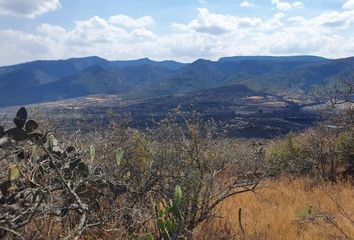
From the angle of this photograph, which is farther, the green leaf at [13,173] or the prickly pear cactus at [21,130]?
the prickly pear cactus at [21,130]

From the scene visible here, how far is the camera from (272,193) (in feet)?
24.5

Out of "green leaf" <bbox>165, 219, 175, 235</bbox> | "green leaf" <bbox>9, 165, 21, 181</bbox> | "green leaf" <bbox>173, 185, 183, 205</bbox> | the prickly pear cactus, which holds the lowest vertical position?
Answer: "green leaf" <bbox>165, 219, 175, 235</bbox>

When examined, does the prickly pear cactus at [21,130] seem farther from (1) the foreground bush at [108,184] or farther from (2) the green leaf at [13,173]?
(2) the green leaf at [13,173]

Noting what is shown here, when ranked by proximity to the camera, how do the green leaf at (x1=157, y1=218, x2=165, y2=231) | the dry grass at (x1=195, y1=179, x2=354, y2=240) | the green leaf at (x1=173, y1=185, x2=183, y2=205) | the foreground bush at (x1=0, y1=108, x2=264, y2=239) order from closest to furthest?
the foreground bush at (x1=0, y1=108, x2=264, y2=239) < the green leaf at (x1=157, y1=218, x2=165, y2=231) < the green leaf at (x1=173, y1=185, x2=183, y2=205) < the dry grass at (x1=195, y1=179, x2=354, y2=240)

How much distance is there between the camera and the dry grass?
4.69 metres

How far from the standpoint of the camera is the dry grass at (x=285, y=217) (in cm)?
469

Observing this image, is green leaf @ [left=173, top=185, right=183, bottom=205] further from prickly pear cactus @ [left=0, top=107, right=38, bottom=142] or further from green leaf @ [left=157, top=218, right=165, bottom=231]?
prickly pear cactus @ [left=0, top=107, right=38, bottom=142]

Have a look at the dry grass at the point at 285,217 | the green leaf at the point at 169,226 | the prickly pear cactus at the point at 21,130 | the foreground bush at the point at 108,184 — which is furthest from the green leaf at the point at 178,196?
the prickly pear cactus at the point at 21,130

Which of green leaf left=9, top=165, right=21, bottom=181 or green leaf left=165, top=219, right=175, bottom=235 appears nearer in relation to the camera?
green leaf left=9, top=165, right=21, bottom=181

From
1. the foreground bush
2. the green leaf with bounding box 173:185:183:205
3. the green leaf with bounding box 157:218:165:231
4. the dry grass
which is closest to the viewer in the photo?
the foreground bush

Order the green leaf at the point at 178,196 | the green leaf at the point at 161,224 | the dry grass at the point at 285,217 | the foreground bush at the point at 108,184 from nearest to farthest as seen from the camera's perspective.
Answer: the foreground bush at the point at 108,184 → the green leaf at the point at 161,224 → the green leaf at the point at 178,196 → the dry grass at the point at 285,217

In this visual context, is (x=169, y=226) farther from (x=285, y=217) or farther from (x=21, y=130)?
(x=285, y=217)

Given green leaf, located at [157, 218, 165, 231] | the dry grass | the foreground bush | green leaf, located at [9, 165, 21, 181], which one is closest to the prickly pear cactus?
the foreground bush

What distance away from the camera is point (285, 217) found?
551cm
